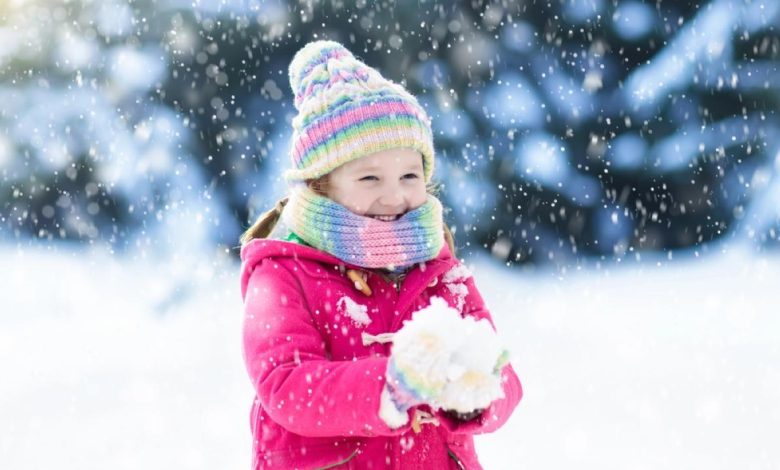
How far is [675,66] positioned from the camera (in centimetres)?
542

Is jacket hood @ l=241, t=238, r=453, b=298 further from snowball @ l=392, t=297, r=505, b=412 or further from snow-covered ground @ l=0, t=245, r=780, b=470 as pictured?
snow-covered ground @ l=0, t=245, r=780, b=470

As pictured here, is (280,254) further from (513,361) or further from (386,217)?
(513,361)

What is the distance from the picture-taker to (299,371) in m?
1.51

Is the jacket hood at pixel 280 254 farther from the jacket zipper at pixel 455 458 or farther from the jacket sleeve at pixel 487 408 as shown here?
the jacket zipper at pixel 455 458

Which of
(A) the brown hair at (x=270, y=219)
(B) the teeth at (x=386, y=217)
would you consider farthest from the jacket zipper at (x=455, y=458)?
(A) the brown hair at (x=270, y=219)

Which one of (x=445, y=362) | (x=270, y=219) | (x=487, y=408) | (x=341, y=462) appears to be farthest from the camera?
(x=270, y=219)

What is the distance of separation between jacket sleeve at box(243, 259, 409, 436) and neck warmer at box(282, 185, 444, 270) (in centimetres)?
12

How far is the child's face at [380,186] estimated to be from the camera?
71.6 inches

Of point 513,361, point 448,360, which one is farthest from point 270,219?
point 513,361

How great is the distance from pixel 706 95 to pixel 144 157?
12.3ft

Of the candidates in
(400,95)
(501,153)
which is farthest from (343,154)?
(501,153)

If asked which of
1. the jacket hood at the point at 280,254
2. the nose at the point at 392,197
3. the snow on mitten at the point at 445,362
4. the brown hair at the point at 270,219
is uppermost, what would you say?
the brown hair at the point at 270,219

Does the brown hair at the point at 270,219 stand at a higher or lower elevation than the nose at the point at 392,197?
higher

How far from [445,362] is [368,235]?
19.2 inches
